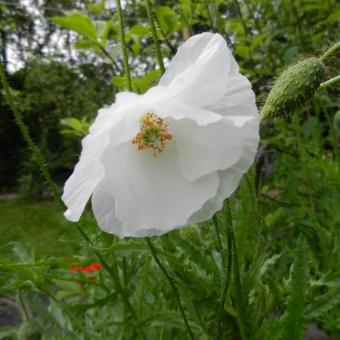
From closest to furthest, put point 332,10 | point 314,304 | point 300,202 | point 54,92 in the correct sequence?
point 314,304
point 332,10
point 300,202
point 54,92

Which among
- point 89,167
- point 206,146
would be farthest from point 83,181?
point 206,146

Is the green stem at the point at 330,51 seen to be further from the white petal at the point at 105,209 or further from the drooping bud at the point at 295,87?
the white petal at the point at 105,209

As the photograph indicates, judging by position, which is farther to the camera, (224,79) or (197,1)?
(197,1)

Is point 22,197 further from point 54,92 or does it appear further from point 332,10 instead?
point 332,10

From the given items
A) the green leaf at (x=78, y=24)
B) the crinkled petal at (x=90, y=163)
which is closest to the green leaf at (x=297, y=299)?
the crinkled petal at (x=90, y=163)

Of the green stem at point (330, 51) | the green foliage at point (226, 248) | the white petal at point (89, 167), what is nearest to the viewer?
the white petal at point (89, 167)

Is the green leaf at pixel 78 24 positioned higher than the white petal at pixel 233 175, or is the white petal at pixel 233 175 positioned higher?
the green leaf at pixel 78 24

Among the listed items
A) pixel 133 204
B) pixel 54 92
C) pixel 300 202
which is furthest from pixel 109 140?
pixel 54 92
